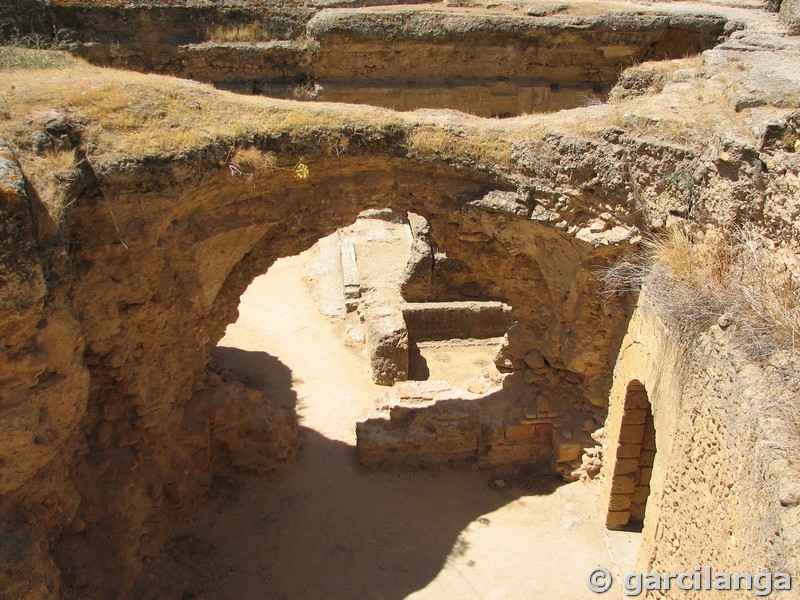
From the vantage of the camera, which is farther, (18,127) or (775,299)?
(18,127)

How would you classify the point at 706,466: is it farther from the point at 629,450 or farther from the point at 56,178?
the point at 56,178

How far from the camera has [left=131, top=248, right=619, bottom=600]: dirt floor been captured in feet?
21.6

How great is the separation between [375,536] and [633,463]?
295 centimetres

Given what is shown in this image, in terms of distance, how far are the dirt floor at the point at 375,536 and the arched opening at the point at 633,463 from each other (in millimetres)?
344

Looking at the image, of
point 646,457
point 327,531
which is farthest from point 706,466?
point 327,531

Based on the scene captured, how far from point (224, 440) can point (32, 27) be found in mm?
8743

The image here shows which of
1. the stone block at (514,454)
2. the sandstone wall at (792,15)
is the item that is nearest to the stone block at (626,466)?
the stone block at (514,454)

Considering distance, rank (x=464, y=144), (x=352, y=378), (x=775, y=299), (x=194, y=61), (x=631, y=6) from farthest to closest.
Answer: (x=631, y=6) < (x=194, y=61) < (x=352, y=378) < (x=464, y=144) < (x=775, y=299)

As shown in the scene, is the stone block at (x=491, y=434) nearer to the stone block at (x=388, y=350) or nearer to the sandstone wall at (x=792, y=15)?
the stone block at (x=388, y=350)

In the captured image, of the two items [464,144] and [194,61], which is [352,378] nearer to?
[464,144]

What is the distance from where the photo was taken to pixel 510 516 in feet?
24.6

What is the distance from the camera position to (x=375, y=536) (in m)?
7.21

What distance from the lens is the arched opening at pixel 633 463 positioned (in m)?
6.69

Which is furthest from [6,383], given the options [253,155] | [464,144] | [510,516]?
[510,516]
